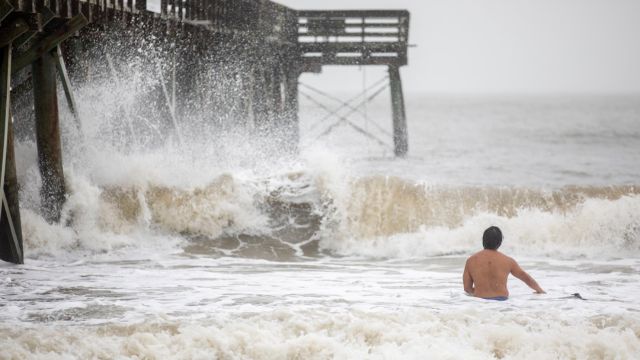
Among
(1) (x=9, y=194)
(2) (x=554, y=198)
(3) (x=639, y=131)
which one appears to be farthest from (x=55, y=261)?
(3) (x=639, y=131)

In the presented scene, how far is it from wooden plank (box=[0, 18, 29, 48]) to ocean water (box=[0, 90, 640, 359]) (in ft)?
8.20

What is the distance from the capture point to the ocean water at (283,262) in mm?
7168

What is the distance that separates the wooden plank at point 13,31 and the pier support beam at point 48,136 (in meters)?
1.53

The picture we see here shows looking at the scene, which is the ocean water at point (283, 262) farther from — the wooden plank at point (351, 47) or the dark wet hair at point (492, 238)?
the wooden plank at point (351, 47)

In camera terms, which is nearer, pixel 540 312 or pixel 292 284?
pixel 540 312

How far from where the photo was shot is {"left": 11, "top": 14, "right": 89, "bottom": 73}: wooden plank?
11.0 meters

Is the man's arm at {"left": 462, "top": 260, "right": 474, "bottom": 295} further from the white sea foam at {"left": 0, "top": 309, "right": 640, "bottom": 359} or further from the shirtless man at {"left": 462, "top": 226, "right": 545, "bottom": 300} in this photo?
the white sea foam at {"left": 0, "top": 309, "right": 640, "bottom": 359}

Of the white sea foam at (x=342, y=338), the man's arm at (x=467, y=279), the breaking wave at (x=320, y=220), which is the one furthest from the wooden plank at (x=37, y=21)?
the man's arm at (x=467, y=279)

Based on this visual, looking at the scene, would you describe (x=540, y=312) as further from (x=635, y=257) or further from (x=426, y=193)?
(x=426, y=193)

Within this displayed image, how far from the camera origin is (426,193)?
1609 cm

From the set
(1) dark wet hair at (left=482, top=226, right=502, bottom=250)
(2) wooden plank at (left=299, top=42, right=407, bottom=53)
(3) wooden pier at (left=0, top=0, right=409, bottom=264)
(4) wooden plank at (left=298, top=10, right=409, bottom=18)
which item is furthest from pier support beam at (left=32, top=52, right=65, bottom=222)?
(4) wooden plank at (left=298, top=10, right=409, bottom=18)

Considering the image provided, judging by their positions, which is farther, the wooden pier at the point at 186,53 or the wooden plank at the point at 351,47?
the wooden plank at the point at 351,47

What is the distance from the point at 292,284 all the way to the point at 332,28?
44.4 feet

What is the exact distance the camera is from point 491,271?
848 centimetres
